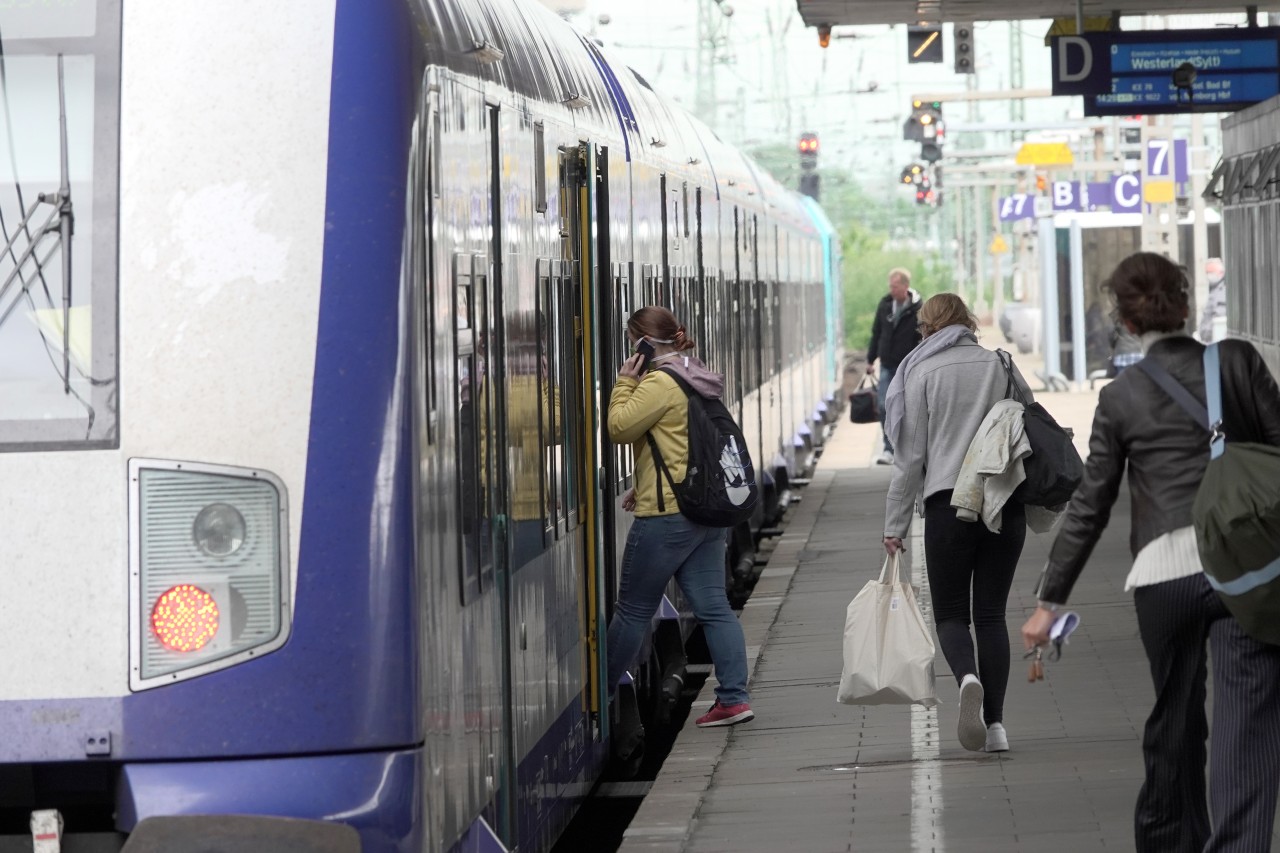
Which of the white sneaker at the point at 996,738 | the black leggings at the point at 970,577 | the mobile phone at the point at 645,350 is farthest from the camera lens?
the white sneaker at the point at 996,738

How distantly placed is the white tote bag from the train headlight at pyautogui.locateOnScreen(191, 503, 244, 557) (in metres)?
3.90

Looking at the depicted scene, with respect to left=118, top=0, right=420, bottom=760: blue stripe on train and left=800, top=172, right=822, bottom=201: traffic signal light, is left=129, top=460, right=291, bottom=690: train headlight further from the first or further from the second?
left=800, top=172, right=822, bottom=201: traffic signal light

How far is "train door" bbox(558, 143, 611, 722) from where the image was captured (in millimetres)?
7230

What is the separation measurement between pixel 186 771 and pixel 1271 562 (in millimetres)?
2332

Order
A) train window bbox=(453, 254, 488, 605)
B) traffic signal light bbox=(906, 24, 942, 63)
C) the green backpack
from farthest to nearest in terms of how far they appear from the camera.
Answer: traffic signal light bbox=(906, 24, 942, 63)
train window bbox=(453, 254, 488, 605)
the green backpack

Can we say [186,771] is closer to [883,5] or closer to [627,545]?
[627,545]

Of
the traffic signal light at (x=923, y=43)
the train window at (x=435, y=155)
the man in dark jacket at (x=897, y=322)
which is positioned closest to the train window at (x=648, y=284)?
the train window at (x=435, y=155)

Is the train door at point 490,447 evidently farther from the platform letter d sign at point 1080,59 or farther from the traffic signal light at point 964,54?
the traffic signal light at point 964,54

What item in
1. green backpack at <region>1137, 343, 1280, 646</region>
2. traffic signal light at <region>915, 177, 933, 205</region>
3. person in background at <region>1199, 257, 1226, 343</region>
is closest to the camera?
green backpack at <region>1137, 343, 1280, 646</region>

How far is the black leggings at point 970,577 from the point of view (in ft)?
26.4

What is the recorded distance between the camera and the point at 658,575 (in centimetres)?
841

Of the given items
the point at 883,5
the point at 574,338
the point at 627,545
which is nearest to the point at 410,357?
the point at 574,338

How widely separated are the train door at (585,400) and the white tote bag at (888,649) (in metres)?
0.92

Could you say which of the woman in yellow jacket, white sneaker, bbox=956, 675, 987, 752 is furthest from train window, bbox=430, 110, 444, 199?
white sneaker, bbox=956, 675, 987, 752
